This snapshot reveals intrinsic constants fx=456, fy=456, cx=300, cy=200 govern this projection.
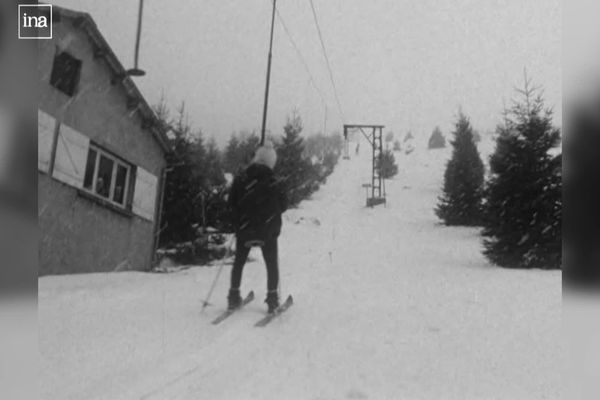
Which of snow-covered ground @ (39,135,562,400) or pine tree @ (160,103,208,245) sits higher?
pine tree @ (160,103,208,245)

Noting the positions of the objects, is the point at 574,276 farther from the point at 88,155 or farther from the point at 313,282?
the point at 88,155

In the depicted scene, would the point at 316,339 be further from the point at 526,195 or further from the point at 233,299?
the point at 526,195

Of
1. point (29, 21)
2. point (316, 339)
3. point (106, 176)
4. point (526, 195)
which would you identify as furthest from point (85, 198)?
point (526, 195)

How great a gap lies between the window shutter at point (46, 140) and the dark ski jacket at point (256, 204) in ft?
13.7

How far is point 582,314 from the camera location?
6.41ft

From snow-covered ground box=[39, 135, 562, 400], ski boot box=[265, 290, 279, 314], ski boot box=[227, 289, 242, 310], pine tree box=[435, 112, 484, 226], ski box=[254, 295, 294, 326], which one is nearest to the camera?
snow-covered ground box=[39, 135, 562, 400]

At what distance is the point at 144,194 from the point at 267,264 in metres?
6.96

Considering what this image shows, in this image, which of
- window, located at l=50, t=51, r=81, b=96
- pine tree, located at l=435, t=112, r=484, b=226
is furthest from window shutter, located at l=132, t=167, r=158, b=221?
pine tree, located at l=435, t=112, r=484, b=226

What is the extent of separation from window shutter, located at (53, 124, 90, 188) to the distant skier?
14.6ft

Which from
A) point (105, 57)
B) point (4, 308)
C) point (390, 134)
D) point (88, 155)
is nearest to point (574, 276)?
point (4, 308)

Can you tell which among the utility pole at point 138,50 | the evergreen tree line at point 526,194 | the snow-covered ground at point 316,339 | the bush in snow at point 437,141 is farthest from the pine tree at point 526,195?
the bush in snow at point 437,141

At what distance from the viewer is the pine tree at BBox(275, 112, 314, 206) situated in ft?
69.4

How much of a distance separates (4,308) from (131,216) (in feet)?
28.8

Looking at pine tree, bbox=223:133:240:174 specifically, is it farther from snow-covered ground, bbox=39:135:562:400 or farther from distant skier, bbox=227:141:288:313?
distant skier, bbox=227:141:288:313
